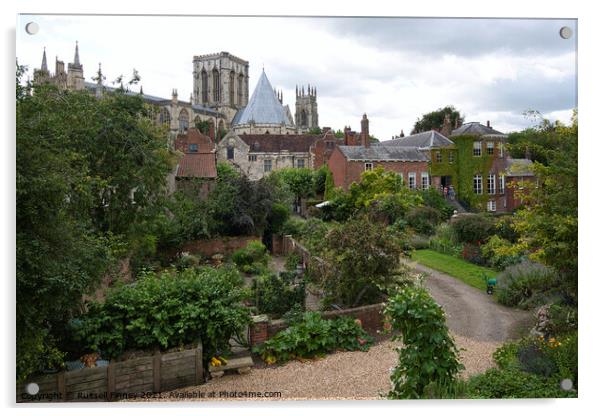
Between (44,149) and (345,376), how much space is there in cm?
495

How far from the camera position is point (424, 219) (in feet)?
66.1

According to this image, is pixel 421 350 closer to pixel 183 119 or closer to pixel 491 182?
pixel 491 182

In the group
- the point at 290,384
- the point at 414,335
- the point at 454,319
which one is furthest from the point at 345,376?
the point at 454,319

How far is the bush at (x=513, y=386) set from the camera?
622 cm

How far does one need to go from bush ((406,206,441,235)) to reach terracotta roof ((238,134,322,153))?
1395 cm

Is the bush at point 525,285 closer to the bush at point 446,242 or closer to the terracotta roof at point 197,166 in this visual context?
the bush at point 446,242

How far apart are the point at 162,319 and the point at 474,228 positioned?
11.5 metres

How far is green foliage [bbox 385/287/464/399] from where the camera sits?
619 cm

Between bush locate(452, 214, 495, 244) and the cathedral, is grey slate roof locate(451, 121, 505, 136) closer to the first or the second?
bush locate(452, 214, 495, 244)

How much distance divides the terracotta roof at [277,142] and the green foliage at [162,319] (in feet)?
79.0

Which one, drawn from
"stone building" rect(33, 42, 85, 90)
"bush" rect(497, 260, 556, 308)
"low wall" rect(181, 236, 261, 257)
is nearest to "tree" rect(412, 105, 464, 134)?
"bush" rect(497, 260, 556, 308)

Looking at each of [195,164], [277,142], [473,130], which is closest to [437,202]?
[473,130]
